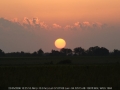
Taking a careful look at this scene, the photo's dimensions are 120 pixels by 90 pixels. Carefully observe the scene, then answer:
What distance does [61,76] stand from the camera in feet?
108

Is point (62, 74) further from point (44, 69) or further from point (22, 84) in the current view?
point (22, 84)

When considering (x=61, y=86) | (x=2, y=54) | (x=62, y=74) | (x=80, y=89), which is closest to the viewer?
(x=80, y=89)

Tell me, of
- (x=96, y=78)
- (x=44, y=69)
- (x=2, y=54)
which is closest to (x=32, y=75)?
(x=44, y=69)

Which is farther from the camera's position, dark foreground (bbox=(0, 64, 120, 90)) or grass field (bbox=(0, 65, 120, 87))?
grass field (bbox=(0, 65, 120, 87))

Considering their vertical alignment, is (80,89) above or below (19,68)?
below

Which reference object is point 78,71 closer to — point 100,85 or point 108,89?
point 100,85

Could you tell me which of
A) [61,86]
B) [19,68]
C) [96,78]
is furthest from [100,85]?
[19,68]

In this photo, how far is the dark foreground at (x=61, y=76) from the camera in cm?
3180

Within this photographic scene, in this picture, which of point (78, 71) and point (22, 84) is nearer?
point (22, 84)

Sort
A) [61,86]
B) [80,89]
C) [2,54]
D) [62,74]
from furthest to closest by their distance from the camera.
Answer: [2,54]
[62,74]
[61,86]
[80,89]

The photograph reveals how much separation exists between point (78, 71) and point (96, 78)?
85.9 inches

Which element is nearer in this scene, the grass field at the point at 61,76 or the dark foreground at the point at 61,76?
the dark foreground at the point at 61,76

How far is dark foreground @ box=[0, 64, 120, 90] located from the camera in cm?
3180

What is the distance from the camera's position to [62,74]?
33312mm
